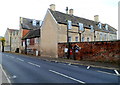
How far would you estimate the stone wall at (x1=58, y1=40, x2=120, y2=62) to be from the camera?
1507 centimetres

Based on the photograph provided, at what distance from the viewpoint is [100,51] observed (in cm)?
1680

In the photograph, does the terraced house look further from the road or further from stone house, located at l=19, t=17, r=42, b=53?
stone house, located at l=19, t=17, r=42, b=53

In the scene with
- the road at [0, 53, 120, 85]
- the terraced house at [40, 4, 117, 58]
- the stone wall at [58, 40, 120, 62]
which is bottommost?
the road at [0, 53, 120, 85]

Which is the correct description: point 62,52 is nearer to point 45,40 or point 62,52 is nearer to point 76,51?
point 76,51

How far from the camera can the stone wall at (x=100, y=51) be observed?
15.1 m

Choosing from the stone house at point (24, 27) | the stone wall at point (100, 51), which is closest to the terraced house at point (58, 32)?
the stone wall at point (100, 51)

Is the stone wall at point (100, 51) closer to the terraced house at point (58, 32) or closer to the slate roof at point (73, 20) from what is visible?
the terraced house at point (58, 32)

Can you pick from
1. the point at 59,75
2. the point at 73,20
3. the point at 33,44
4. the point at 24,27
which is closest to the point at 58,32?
the point at 73,20

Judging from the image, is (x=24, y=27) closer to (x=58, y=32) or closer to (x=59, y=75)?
(x=58, y=32)

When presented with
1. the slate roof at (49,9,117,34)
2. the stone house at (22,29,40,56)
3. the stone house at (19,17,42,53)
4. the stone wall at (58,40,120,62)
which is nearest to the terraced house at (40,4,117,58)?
the slate roof at (49,9,117,34)

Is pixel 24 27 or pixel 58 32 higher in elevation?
pixel 24 27

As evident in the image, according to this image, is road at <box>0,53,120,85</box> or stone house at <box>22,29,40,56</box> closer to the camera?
road at <box>0,53,120,85</box>

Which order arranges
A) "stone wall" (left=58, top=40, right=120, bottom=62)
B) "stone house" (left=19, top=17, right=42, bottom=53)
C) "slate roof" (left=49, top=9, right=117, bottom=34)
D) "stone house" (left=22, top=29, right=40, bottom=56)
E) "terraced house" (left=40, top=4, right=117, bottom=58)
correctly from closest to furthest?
1. "stone wall" (left=58, top=40, right=120, bottom=62)
2. "terraced house" (left=40, top=4, right=117, bottom=58)
3. "slate roof" (left=49, top=9, right=117, bottom=34)
4. "stone house" (left=22, top=29, right=40, bottom=56)
5. "stone house" (left=19, top=17, right=42, bottom=53)

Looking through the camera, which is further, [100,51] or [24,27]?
[24,27]
